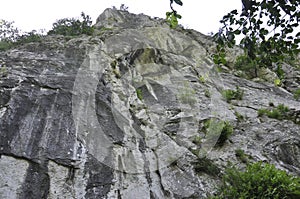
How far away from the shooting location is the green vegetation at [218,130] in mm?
9273

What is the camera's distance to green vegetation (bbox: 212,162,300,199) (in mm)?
6605

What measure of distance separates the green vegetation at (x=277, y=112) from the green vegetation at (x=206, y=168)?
367cm

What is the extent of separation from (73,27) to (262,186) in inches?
480

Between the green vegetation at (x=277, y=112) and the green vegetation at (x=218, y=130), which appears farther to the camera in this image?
the green vegetation at (x=277, y=112)

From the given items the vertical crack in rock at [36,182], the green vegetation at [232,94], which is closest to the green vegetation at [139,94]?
the green vegetation at [232,94]

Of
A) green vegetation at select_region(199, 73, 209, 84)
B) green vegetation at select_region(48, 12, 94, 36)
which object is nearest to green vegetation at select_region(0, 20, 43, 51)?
green vegetation at select_region(48, 12, 94, 36)

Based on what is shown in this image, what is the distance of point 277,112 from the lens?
10906 mm

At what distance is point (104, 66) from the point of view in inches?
408

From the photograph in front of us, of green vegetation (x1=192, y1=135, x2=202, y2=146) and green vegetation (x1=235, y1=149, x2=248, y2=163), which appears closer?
green vegetation (x1=235, y1=149, x2=248, y2=163)

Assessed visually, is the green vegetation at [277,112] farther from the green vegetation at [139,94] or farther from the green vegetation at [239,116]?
the green vegetation at [139,94]

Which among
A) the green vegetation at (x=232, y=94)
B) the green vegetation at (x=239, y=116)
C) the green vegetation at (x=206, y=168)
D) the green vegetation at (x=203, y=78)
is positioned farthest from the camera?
the green vegetation at (x=203, y=78)

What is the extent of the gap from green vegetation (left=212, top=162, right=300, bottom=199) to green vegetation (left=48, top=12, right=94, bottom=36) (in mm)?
10065

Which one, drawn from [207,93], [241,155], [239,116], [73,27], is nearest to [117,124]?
[241,155]

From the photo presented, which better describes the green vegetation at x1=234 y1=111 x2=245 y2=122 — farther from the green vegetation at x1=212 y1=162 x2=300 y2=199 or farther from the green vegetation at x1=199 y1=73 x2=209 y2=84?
the green vegetation at x1=212 y1=162 x2=300 y2=199
